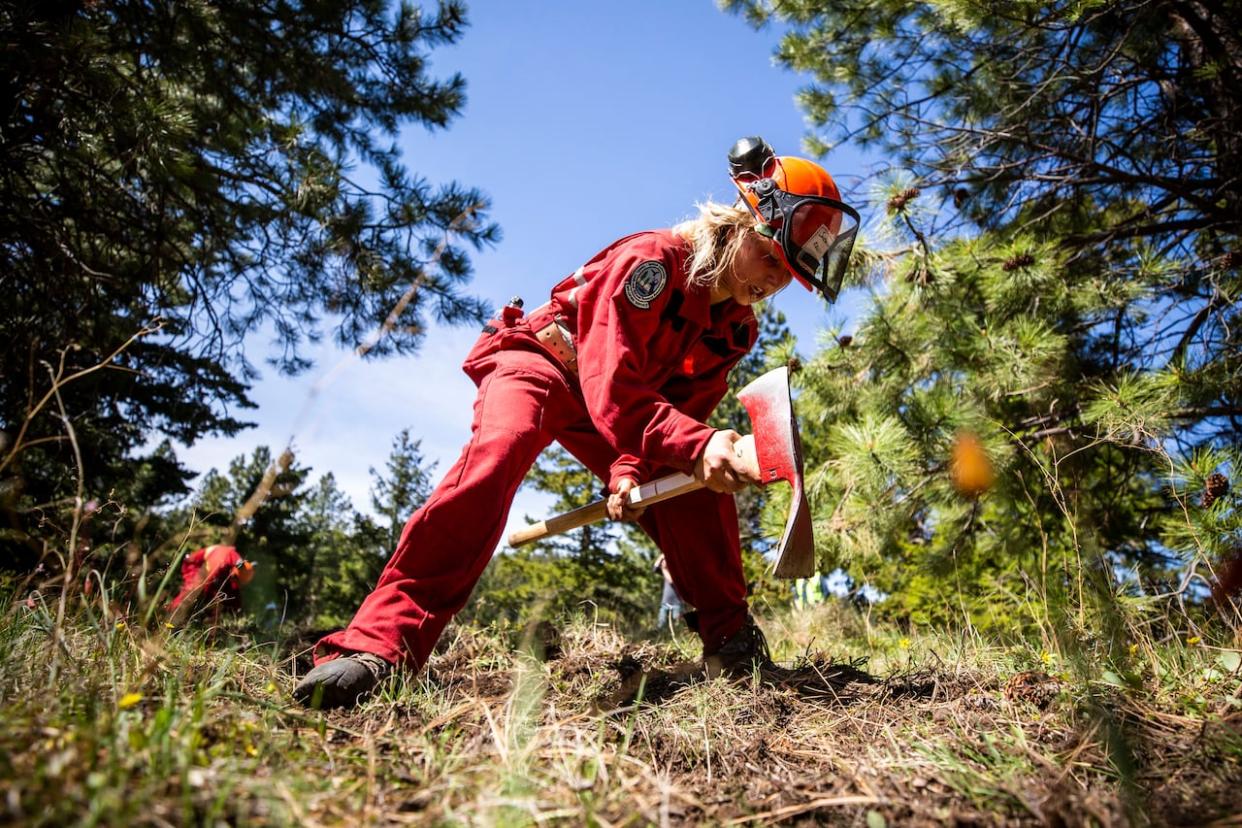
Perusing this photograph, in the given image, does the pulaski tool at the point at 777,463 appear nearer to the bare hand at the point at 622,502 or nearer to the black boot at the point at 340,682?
the bare hand at the point at 622,502

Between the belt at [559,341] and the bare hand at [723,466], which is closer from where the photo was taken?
the bare hand at [723,466]

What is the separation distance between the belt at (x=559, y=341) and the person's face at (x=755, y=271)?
2.09ft

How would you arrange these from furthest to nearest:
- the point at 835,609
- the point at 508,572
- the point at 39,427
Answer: the point at 508,572 → the point at 835,609 → the point at 39,427

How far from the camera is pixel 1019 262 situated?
3.82m

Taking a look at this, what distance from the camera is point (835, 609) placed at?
5488 millimetres

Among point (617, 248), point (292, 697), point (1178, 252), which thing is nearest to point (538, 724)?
point (292, 697)

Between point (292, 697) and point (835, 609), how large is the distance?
14.8 ft

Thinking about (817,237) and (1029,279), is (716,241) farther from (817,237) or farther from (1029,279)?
(1029,279)

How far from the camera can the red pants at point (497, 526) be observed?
2.04 m

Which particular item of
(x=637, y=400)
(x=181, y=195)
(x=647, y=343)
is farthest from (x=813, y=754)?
(x=181, y=195)

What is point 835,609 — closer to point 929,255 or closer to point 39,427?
point 929,255

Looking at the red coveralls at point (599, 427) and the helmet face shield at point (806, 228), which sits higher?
the helmet face shield at point (806, 228)

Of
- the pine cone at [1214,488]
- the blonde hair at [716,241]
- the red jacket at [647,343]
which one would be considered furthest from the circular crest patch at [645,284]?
the pine cone at [1214,488]

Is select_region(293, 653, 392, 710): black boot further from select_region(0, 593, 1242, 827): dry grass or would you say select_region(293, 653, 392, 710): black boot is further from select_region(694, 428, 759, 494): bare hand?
select_region(694, 428, 759, 494): bare hand
